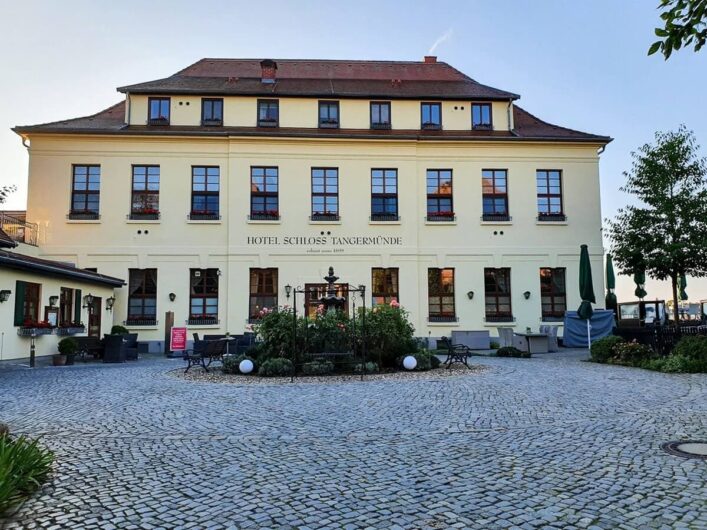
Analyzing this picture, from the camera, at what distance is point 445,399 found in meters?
9.01

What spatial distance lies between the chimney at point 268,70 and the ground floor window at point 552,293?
15322mm

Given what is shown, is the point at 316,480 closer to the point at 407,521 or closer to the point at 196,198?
the point at 407,521

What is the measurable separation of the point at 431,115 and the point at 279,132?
22.5 ft

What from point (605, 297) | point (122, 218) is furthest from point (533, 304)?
point (122, 218)

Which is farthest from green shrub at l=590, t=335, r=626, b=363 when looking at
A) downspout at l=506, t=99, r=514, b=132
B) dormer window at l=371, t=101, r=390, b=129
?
dormer window at l=371, t=101, r=390, b=129

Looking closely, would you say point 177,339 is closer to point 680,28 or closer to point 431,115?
point 431,115

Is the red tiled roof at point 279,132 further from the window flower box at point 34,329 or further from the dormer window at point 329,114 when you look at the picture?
the window flower box at point 34,329

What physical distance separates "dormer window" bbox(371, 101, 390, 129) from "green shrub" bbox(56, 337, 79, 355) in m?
14.9

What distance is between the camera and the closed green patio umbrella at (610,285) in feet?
78.6

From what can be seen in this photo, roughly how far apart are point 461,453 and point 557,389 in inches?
207

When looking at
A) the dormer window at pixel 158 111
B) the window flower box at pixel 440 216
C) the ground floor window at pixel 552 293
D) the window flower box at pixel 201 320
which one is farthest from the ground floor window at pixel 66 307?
the ground floor window at pixel 552 293

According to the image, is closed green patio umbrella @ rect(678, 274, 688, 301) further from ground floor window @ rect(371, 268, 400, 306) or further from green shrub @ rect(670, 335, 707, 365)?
ground floor window @ rect(371, 268, 400, 306)

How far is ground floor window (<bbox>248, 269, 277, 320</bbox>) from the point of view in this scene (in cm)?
2291

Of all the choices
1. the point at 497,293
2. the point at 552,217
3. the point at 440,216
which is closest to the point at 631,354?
the point at 497,293
